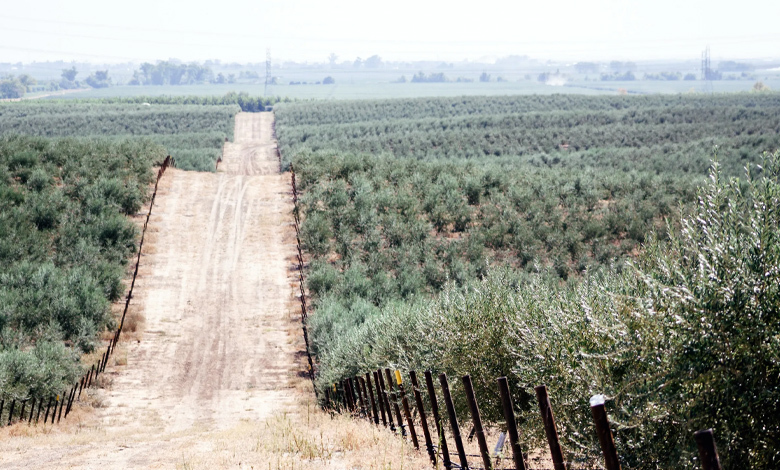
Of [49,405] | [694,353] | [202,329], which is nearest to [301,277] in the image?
[202,329]

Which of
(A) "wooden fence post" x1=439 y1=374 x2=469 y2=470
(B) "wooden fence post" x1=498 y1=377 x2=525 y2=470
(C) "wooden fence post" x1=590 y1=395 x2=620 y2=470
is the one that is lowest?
(A) "wooden fence post" x1=439 y1=374 x2=469 y2=470

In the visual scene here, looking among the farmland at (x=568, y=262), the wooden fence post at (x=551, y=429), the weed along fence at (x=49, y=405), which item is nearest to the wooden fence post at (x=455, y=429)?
the farmland at (x=568, y=262)

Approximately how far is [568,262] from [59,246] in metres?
22.0

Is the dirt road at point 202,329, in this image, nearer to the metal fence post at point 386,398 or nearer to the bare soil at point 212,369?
the bare soil at point 212,369

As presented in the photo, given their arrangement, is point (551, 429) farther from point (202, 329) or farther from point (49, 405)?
point (202, 329)

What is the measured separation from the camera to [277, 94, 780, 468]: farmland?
16.5ft

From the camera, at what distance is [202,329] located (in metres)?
25.1

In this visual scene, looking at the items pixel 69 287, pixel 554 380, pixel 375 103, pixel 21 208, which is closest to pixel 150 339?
pixel 69 287

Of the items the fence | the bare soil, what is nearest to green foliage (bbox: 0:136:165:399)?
the bare soil

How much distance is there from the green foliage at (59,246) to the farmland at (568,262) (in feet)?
25.0

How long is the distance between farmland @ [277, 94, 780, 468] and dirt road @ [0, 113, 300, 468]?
189 cm

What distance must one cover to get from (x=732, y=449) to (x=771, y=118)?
77781 millimetres

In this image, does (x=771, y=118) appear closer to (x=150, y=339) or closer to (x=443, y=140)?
(x=443, y=140)

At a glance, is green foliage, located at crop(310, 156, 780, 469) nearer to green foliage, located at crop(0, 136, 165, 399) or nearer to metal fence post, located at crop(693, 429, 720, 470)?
metal fence post, located at crop(693, 429, 720, 470)
